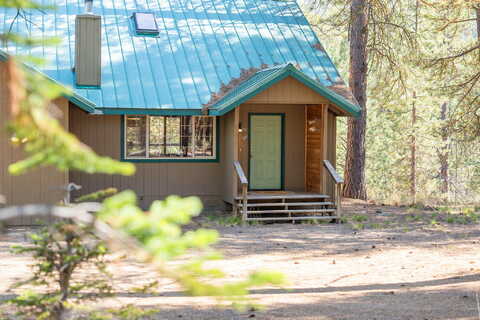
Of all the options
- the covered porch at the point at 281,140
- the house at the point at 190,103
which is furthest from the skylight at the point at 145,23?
the covered porch at the point at 281,140

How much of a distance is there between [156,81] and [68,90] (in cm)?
1449

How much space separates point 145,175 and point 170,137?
1.06 metres

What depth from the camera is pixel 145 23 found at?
58.8 ft

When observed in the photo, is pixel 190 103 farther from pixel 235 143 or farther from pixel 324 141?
pixel 324 141

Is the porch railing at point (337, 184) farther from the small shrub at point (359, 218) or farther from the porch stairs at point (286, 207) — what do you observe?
the small shrub at point (359, 218)

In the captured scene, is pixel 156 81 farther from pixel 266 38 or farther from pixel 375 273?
pixel 375 273

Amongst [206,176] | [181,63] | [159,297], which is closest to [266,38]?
[181,63]

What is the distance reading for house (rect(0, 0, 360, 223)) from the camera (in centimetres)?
1569

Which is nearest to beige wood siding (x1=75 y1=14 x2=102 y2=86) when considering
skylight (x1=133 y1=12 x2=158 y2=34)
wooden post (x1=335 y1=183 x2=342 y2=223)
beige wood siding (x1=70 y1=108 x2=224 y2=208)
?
beige wood siding (x1=70 y1=108 x2=224 y2=208)

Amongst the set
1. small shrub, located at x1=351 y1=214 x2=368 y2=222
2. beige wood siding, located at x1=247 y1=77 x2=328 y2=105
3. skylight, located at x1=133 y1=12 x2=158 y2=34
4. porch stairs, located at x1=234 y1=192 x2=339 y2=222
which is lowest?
small shrub, located at x1=351 y1=214 x2=368 y2=222

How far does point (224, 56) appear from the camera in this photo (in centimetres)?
1775

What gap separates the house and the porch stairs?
71 millimetres

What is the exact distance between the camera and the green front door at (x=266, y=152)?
17.4m

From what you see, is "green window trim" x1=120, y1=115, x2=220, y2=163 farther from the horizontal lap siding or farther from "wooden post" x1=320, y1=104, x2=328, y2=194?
"wooden post" x1=320, y1=104, x2=328, y2=194
